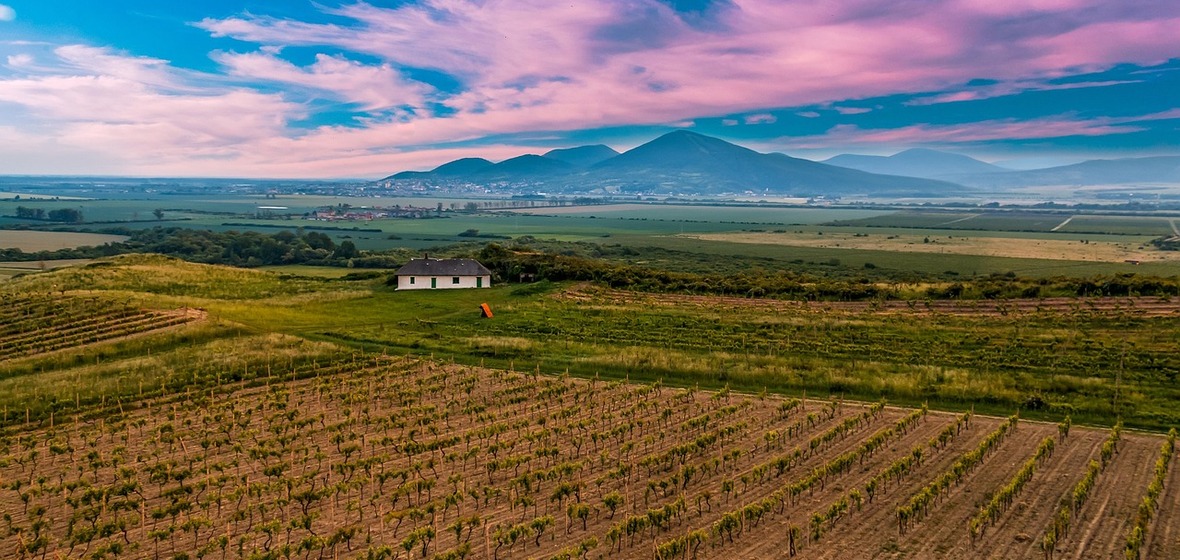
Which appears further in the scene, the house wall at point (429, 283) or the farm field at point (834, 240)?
the farm field at point (834, 240)

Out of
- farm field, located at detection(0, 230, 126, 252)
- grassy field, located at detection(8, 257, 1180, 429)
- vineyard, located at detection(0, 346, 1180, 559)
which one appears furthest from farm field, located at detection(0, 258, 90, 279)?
vineyard, located at detection(0, 346, 1180, 559)

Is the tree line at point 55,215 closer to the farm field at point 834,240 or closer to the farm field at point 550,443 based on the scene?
the farm field at point 834,240

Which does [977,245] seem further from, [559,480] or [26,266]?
[26,266]

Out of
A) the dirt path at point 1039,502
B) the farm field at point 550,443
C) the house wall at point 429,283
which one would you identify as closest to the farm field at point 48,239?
the house wall at point 429,283

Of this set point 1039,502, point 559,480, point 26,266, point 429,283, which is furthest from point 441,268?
point 26,266

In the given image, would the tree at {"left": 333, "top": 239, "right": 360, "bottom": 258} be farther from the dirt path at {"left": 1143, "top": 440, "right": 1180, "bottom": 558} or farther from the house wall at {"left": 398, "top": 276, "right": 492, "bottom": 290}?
the dirt path at {"left": 1143, "top": 440, "right": 1180, "bottom": 558}

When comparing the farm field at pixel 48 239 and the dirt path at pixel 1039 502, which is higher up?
the dirt path at pixel 1039 502

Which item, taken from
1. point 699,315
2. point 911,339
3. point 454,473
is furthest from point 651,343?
point 454,473

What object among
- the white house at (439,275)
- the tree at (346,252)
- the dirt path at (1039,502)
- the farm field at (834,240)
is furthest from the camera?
the tree at (346,252)
